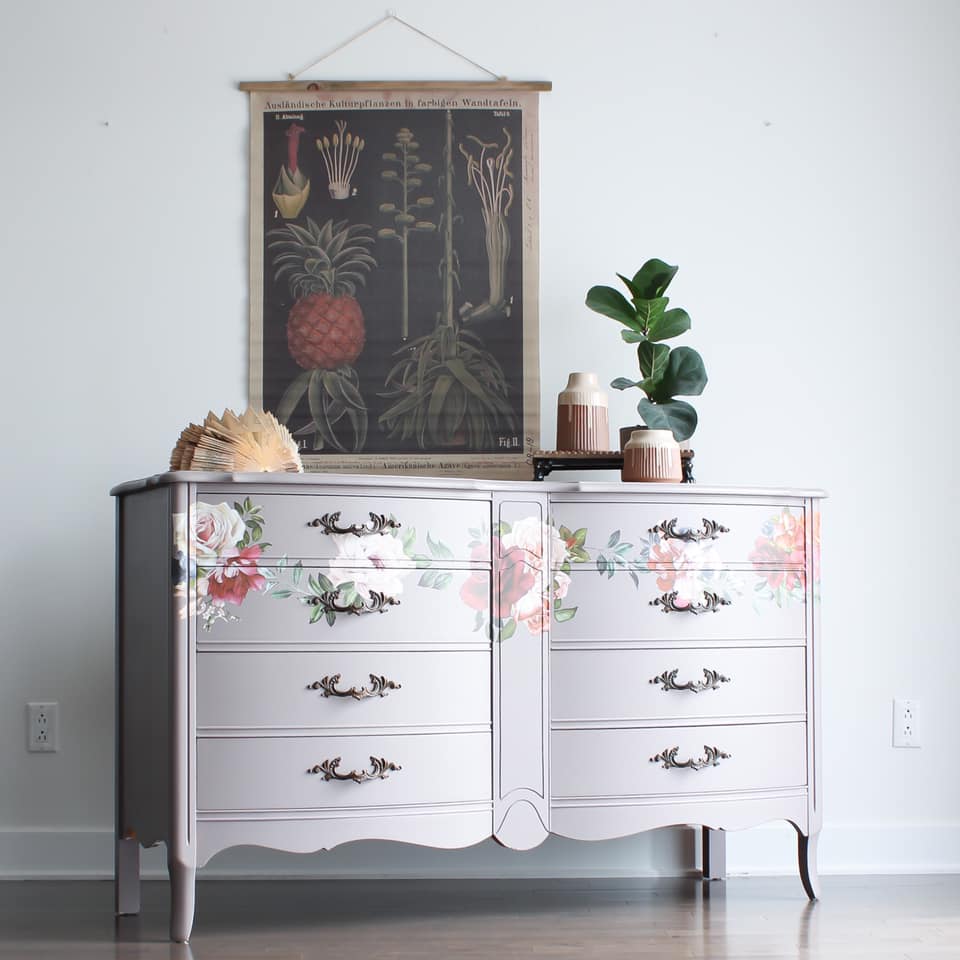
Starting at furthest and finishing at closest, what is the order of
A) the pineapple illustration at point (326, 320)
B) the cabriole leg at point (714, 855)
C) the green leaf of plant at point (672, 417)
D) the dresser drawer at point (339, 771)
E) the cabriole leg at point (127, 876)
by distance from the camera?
the pineapple illustration at point (326, 320) < the cabriole leg at point (714, 855) < the green leaf of plant at point (672, 417) < the cabriole leg at point (127, 876) < the dresser drawer at point (339, 771)

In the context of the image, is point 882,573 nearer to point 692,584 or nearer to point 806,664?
point 806,664

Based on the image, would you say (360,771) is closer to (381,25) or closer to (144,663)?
(144,663)

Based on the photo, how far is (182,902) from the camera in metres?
1.76

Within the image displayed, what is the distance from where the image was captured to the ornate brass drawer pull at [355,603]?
1.78 m

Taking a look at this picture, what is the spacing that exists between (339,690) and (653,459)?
0.76m

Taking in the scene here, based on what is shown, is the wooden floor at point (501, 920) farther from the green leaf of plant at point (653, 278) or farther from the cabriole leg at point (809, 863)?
the green leaf of plant at point (653, 278)

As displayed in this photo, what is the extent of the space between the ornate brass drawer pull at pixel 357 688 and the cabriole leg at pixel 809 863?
0.91m

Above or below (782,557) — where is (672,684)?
below

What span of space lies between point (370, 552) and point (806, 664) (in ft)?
→ 2.98

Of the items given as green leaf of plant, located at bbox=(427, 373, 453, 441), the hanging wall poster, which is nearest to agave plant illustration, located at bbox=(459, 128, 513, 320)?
the hanging wall poster

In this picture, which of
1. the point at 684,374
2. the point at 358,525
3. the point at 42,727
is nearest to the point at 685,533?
the point at 684,374

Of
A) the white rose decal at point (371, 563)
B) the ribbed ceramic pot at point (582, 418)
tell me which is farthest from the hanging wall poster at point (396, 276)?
the white rose decal at point (371, 563)

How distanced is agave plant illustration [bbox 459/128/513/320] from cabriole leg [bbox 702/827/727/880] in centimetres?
133

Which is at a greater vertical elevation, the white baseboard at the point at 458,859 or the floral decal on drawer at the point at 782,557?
the floral decal on drawer at the point at 782,557
